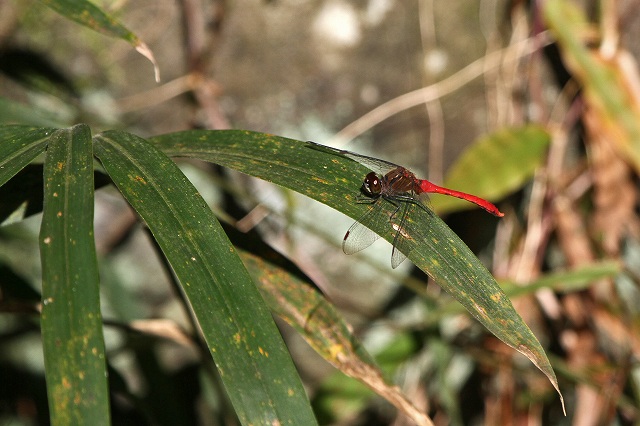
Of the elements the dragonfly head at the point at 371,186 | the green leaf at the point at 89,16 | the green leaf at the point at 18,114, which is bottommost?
the dragonfly head at the point at 371,186

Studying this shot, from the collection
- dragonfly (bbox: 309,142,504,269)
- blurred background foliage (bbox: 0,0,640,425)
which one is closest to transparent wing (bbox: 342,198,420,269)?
dragonfly (bbox: 309,142,504,269)

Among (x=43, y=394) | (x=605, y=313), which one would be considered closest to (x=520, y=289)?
(x=605, y=313)

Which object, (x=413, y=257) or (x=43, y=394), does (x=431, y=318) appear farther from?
(x=43, y=394)

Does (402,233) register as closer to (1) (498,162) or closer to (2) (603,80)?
(1) (498,162)

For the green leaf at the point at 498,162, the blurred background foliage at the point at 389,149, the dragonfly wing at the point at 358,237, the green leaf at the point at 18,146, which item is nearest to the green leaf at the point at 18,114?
the blurred background foliage at the point at 389,149

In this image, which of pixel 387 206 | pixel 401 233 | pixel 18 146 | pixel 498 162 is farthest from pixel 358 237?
pixel 498 162

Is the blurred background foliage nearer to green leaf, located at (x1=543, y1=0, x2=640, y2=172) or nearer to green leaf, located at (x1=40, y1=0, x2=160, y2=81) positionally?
green leaf, located at (x1=543, y1=0, x2=640, y2=172)

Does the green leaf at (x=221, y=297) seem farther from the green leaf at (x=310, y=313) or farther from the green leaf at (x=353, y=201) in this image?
the green leaf at (x=310, y=313)
